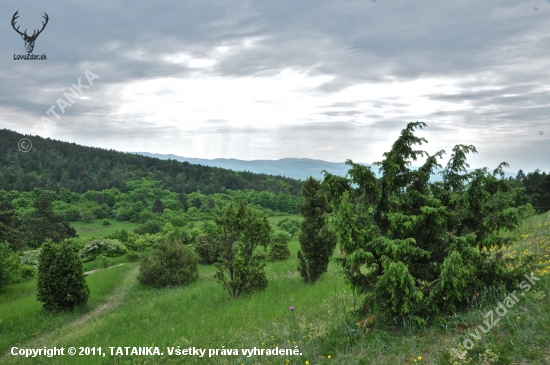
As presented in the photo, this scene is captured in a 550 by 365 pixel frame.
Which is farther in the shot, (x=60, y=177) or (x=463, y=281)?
(x=60, y=177)

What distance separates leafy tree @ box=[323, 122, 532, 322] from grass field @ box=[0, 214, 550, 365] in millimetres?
431

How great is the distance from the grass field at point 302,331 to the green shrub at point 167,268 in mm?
5897

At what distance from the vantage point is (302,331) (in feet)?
22.1

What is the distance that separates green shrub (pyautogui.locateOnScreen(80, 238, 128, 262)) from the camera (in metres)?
34.8

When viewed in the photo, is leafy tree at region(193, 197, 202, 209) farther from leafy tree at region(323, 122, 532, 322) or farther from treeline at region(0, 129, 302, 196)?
leafy tree at region(323, 122, 532, 322)

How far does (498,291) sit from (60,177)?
11688 cm

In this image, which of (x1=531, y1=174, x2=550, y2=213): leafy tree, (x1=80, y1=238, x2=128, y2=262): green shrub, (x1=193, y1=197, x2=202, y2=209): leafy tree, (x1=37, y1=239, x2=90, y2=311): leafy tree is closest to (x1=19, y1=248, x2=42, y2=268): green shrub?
(x1=80, y1=238, x2=128, y2=262): green shrub

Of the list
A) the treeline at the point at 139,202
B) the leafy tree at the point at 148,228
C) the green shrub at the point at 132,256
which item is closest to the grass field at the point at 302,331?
the green shrub at the point at 132,256

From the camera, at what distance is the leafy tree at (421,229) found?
5262mm

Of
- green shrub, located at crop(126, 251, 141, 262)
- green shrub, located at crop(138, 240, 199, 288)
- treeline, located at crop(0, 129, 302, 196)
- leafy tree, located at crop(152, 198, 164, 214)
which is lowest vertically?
green shrub, located at crop(126, 251, 141, 262)

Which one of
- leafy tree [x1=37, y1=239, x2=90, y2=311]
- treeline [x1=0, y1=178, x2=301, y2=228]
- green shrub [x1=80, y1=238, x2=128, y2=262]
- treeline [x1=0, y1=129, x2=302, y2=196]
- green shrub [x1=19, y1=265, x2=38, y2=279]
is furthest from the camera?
treeline [x1=0, y1=129, x2=302, y2=196]

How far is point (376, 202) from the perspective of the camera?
6.30 m

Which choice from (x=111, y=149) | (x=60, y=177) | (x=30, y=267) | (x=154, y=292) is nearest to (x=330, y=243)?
(x=154, y=292)

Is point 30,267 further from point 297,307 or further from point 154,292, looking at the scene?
point 297,307
